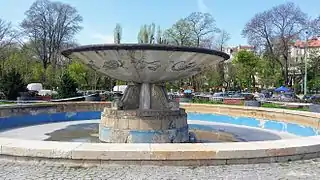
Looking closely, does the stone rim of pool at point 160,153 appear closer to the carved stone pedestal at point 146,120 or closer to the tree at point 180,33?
the carved stone pedestal at point 146,120

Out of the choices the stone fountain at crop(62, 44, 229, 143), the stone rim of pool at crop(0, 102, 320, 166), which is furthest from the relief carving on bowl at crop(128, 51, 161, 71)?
the stone rim of pool at crop(0, 102, 320, 166)

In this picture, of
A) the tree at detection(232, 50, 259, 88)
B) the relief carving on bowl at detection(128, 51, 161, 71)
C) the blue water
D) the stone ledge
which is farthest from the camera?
the tree at detection(232, 50, 259, 88)

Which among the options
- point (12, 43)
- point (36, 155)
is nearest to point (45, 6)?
point (12, 43)

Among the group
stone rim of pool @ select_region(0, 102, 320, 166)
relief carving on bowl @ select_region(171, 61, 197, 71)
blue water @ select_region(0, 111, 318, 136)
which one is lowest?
blue water @ select_region(0, 111, 318, 136)

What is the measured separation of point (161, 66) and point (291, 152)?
4.32 meters

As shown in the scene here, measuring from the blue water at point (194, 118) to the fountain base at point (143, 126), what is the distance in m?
4.90

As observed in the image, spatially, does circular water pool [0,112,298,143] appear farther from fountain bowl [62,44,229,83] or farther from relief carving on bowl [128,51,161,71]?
relief carving on bowl [128,51,161,71]

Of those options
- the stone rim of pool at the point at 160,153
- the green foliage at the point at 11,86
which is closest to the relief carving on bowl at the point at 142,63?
the stone rim of pool at the point at 160,153

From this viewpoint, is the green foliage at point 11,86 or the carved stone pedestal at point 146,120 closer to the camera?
the carved stone pedestal at point 146,120

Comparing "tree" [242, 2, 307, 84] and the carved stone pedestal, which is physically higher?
"tree" [242, 2, 307, 84]

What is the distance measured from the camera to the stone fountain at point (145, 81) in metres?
8.98

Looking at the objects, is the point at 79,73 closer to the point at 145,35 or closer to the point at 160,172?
the point at 145,35

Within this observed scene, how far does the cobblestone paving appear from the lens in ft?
17.0

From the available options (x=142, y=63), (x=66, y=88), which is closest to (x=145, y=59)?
(x=142, y=63)
